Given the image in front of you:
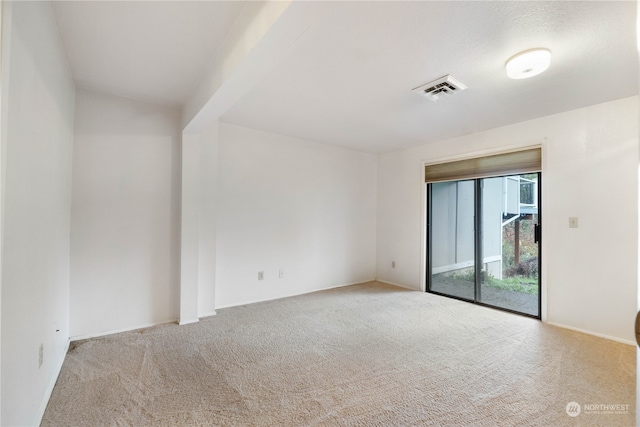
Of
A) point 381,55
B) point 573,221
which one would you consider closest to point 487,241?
point 573,221

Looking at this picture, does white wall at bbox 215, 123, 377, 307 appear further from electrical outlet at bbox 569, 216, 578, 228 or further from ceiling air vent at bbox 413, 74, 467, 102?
electrical outlet at bbox 569, 216, 578, 228

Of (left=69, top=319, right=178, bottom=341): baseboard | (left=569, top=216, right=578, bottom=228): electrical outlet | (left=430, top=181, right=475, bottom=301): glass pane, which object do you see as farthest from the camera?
(left=430, top=181, right=475, bottom=301): glass pane

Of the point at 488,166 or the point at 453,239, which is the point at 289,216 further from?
the point at 488,166

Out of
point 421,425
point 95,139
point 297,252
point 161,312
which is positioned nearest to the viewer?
point 421,425

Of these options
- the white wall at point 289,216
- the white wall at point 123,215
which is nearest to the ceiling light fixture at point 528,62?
the white wall at point 289,216

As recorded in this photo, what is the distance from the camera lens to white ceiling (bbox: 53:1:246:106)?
5.39 feet

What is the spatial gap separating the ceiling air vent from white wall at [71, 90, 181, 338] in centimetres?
259

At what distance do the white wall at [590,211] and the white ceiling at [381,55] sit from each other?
0.81 ft

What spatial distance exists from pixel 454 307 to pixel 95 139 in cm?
447

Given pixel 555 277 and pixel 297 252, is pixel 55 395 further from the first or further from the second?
pixel 555 277

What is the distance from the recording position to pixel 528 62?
1.94m

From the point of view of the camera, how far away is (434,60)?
2.05m

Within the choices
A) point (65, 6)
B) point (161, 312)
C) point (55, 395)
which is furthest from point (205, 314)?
point (65, 6)

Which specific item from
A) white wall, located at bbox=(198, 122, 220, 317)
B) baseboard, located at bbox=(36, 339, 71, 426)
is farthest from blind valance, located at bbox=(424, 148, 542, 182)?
baseboard, located at bbox=(36, 339, 71, 426)
